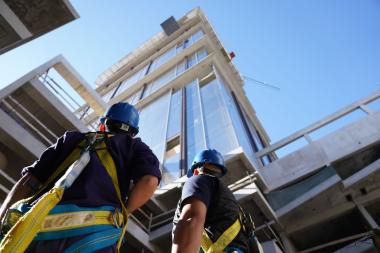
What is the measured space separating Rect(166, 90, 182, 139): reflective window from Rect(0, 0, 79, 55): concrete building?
7.35 metres

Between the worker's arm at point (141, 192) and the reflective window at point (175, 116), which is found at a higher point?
the worker's arm at point (141, 192)

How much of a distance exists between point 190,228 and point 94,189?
0.74 m

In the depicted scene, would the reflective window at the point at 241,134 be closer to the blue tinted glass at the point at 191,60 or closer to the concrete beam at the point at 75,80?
the concrete beam at the point at 75,80

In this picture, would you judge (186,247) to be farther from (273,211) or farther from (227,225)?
(273,211)

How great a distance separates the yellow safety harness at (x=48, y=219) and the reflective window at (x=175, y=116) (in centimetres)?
967

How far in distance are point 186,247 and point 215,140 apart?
750cm

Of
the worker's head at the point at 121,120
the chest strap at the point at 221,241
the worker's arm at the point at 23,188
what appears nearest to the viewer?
the worker's arm at the point at 23,188

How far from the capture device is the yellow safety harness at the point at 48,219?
154 cm

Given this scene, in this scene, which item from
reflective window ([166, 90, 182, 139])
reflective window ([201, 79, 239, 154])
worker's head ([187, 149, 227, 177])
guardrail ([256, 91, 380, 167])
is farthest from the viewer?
reflective window ([166, 90, 182, 139])

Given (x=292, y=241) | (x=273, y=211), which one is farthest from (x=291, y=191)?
(x=292, y=241)

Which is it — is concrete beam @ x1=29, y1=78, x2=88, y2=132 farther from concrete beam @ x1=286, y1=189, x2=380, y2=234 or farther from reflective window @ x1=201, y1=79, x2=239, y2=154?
concrete beam @ x1=286, y1=189, x2=380, y2=234

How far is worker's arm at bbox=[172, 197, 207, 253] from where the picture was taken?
2.14 m

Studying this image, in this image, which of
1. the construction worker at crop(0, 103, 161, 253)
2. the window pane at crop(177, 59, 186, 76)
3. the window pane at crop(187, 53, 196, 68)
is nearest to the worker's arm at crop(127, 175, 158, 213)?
the construction worker at crop(0, 103, 161, 253)

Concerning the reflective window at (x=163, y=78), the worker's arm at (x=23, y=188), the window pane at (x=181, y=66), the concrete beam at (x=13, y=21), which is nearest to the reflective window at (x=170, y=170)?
the concrete beam at (x=13, y=21)
